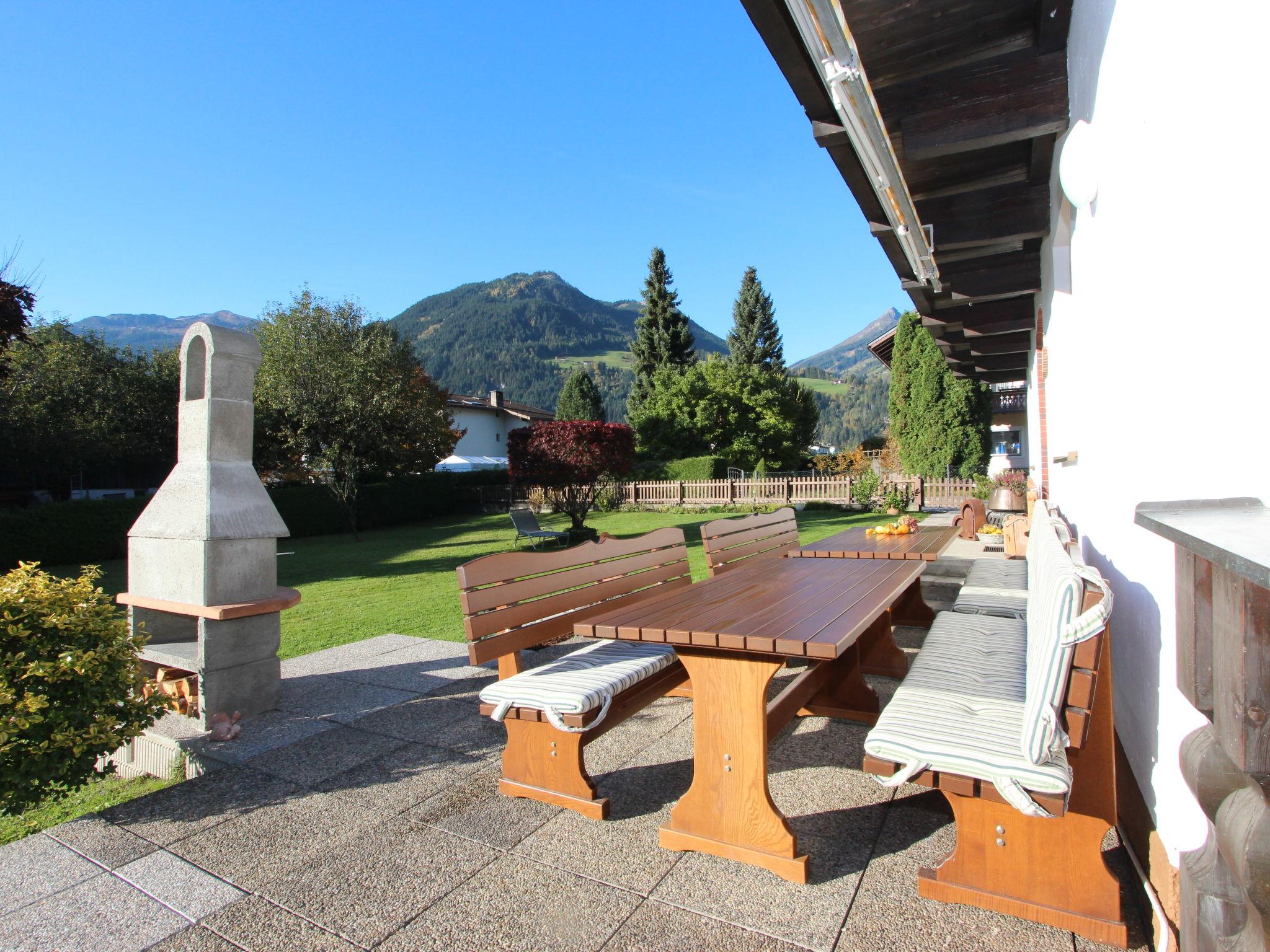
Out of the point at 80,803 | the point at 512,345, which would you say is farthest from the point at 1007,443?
the point at 512,345

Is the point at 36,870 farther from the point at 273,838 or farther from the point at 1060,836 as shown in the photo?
the point at 1060,836

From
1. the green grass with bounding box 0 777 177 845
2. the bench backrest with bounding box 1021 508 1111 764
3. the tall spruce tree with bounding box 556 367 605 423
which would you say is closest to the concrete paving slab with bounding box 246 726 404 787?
the green grass with bounding box 0 777 177 845

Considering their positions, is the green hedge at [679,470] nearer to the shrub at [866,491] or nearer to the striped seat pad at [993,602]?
the shrub at [866,491]

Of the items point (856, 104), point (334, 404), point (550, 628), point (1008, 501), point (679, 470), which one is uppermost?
point (334, 404)

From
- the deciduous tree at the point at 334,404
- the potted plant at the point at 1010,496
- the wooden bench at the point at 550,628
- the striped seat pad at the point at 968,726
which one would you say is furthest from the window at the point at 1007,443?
the striped seat pad at the point at 968,726

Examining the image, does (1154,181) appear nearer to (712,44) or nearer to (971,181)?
(971,181)

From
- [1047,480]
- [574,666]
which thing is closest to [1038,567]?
[574,666]

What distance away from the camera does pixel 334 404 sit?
2028 cm

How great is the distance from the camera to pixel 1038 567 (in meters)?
2.72

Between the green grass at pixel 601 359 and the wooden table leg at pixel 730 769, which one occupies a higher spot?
the green grass at pixel 601 359

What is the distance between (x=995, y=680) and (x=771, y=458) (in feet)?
101

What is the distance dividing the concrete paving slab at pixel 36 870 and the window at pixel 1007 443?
98.0 feet

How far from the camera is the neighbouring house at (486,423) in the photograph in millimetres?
40312

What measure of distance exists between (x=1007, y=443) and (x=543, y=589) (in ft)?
101
